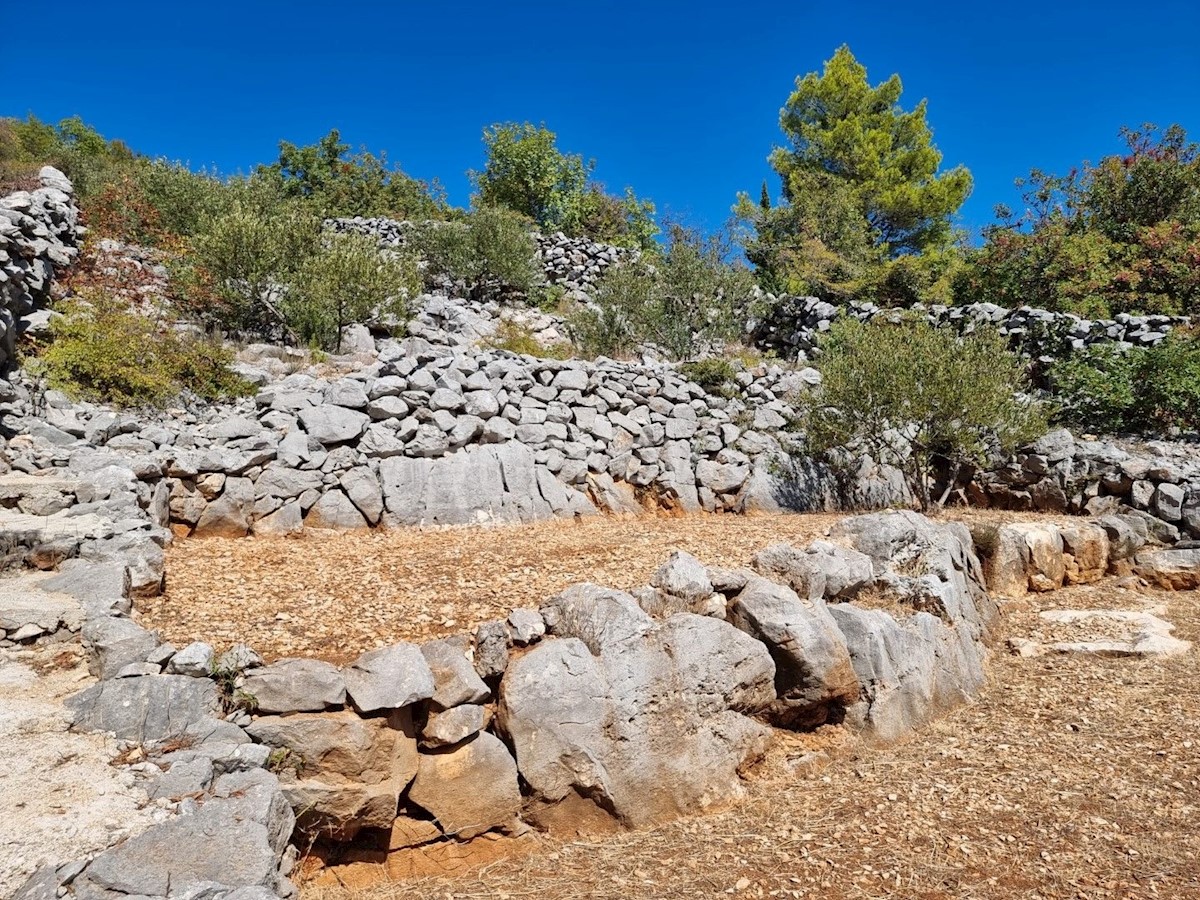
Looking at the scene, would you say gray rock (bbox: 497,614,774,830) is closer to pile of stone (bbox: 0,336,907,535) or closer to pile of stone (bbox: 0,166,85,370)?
pile of stone (bbox: 0,336,907,535)

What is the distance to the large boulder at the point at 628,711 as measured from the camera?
19.6 feet

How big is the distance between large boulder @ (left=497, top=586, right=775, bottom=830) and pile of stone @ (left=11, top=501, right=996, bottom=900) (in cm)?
2

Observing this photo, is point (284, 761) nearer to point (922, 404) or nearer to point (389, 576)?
point (389, 576)

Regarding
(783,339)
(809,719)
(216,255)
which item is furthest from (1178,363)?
(216,255)

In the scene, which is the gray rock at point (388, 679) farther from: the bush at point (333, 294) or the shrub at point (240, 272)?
the shrub at point (240, 272)

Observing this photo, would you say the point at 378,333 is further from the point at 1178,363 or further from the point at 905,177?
the point at 905,177

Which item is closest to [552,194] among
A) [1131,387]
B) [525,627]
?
[1131,387]

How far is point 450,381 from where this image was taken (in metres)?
13.8

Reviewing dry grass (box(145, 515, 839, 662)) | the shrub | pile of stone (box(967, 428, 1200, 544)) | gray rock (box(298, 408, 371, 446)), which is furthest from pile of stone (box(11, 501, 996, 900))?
the shrub

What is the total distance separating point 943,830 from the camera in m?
5.72

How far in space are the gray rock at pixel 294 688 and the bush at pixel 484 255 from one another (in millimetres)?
21181

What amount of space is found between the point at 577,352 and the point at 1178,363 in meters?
14.7

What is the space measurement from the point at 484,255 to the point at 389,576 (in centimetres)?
1891

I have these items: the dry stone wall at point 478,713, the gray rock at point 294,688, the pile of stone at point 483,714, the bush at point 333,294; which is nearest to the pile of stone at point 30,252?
the bush at point 333,294
